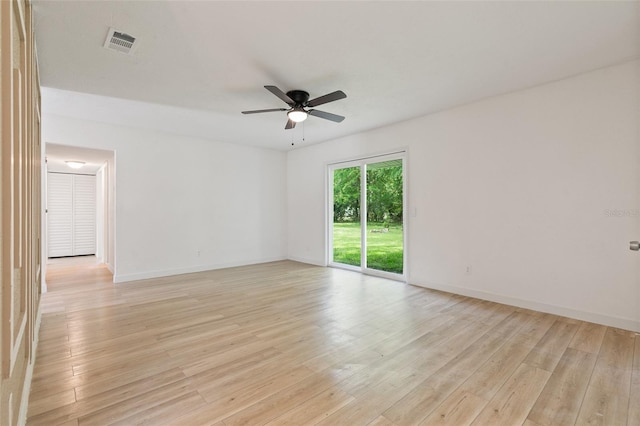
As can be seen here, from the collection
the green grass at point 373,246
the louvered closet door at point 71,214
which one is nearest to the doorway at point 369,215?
the green grass at point 373,246

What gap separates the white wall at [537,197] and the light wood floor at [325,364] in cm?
36

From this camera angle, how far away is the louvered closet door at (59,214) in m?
7.52

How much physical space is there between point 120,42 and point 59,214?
733cm

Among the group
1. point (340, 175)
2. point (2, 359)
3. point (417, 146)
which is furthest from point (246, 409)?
point (340, 175)

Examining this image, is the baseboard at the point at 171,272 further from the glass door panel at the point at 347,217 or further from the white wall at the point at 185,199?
the glass door panel at the point at 347,217

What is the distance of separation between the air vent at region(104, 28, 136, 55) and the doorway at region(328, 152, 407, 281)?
3.99m

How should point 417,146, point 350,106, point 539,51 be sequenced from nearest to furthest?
point 539,51 → point 350,106 → point 417,146

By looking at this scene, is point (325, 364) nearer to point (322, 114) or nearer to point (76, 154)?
point (322, 114)

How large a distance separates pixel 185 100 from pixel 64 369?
3.20 metres

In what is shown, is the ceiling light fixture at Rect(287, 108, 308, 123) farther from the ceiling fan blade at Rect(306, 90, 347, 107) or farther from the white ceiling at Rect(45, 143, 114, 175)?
the white ceiling at Rect(45, 143, 114, 175)

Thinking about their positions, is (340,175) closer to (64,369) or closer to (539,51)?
(539,51)

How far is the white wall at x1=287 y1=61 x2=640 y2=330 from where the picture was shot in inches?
119

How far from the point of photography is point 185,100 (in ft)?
12.8

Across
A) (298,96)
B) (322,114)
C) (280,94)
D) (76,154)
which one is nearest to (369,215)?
(322,114)
